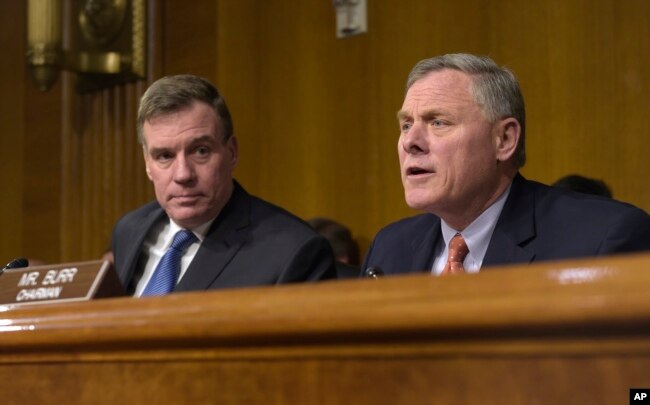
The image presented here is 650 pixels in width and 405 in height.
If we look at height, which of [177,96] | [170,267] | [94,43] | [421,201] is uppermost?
[94,43]

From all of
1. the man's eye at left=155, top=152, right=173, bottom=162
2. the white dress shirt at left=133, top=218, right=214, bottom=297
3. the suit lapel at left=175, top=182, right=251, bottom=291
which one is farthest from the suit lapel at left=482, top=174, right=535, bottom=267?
the man's eye at left=155, top=152, right=173, bottom=162

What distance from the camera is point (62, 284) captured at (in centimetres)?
160

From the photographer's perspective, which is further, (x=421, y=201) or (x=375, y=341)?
(x=421, y=201)

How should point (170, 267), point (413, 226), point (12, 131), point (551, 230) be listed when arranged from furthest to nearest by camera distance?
point (12, 131) → point (170, 267) → point (413, 226) → point (551, 230)

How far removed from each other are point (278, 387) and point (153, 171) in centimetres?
199

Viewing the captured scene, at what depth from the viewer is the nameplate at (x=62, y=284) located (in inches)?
61.3

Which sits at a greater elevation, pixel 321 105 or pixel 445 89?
pixel 445 89

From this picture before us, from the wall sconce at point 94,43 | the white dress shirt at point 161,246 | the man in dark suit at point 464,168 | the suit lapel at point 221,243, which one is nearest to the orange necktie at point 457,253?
the man in dark suit at point 464,168

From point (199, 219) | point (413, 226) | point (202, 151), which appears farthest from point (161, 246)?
point (413, 226)

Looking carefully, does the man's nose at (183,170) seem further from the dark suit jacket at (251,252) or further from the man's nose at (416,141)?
the man's nose at (416,141)

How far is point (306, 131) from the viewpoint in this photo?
4547mm

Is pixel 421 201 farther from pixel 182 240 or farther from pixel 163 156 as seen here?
pixel 163 156

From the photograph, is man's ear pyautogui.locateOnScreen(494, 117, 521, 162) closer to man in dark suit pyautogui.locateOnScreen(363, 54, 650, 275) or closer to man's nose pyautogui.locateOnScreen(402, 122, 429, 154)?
man in dark suit pyautogui.locateOnScreen(363, 54, 650, 275)

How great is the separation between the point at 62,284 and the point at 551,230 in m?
1.13
